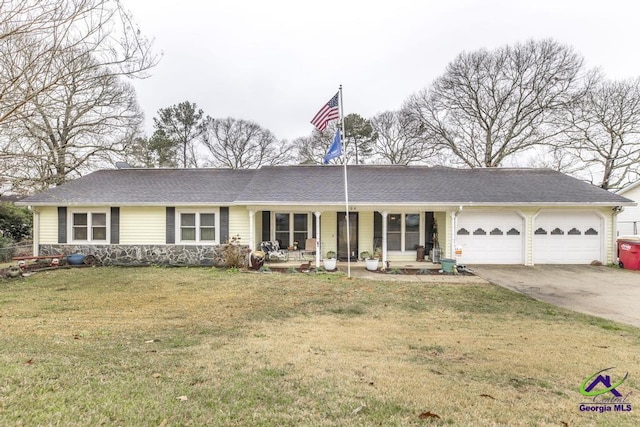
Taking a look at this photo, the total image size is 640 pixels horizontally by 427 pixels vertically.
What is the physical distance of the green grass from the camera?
2.79 m

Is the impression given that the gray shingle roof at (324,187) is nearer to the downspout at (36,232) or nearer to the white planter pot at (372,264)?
the downspout at (36,232)

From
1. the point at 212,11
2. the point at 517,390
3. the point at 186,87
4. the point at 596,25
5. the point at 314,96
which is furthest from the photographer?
the point at 314,96

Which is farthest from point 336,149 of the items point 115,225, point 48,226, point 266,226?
point 48,226

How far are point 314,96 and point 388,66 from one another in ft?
30.8

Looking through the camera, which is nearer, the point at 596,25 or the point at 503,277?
the point at 503,277

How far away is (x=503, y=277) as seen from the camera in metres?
10.9

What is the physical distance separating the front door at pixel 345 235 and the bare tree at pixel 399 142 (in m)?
15.9

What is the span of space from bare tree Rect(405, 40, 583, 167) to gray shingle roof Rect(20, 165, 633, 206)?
954 centimetres

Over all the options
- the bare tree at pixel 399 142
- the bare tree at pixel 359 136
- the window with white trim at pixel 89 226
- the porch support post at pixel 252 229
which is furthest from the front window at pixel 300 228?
the bare tree at pixel 399 142

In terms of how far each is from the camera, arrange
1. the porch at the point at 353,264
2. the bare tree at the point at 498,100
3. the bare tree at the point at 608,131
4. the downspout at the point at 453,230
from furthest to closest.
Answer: the bare tree at the point at 498,100 → the bare tree at the point at 608,131 → the downspout at the point at 453,230 → the porch at the point at 353,264

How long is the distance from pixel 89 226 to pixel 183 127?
64.8 feet

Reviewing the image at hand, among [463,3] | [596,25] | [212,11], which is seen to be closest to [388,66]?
[463,3]

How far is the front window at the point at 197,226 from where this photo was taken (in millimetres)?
13398

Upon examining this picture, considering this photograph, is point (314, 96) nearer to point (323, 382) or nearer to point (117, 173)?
point (117, 173)
